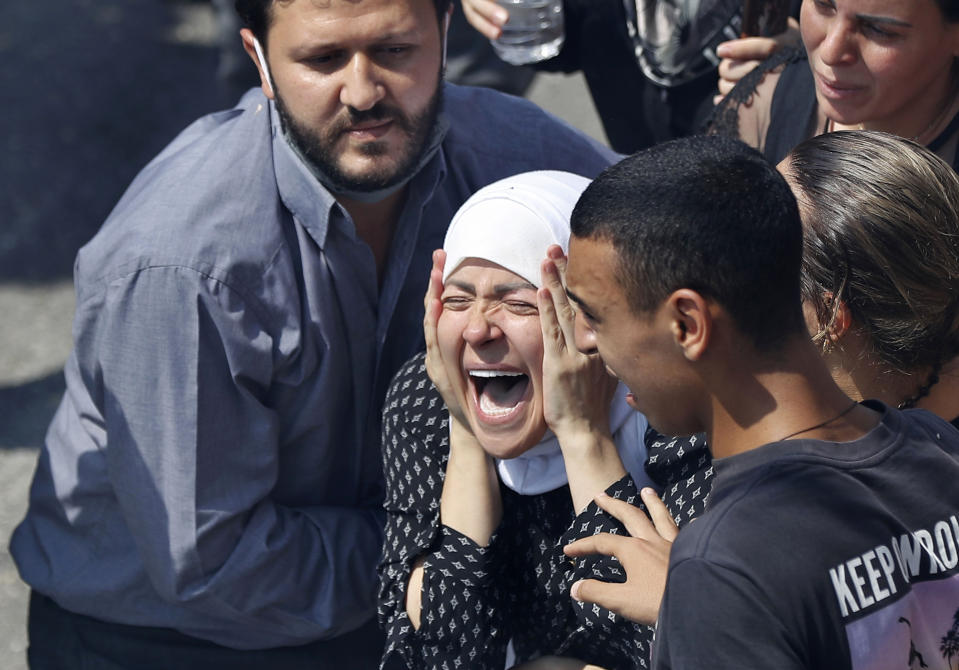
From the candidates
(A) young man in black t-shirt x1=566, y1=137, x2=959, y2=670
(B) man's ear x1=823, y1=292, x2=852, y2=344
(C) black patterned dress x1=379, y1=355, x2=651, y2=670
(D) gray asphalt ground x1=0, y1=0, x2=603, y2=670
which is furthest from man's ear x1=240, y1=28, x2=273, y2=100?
(D) gray asphalt ground x1=0, y1=0, x2=603, y2=670

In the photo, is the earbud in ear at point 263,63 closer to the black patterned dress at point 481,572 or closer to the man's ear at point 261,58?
the man's ear at point 261,58

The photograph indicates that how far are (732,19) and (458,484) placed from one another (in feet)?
5.20

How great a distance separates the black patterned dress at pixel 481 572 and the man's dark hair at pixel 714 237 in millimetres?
628

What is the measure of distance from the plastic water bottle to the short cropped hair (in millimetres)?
1624

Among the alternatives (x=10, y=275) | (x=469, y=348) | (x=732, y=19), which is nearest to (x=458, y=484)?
(x=469, y=348)

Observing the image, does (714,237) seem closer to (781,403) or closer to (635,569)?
(781,403)

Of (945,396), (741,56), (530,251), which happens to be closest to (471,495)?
(530,251)

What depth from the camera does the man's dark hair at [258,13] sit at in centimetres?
259

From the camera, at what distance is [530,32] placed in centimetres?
349

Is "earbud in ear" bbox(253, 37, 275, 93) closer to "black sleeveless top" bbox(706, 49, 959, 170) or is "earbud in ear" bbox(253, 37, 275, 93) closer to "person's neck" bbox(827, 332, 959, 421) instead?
"black sleeveless top" bbox(706, 49, 959, 170)

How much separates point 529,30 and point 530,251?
1.44 metres

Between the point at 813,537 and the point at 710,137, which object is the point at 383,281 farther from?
the point at 813,537

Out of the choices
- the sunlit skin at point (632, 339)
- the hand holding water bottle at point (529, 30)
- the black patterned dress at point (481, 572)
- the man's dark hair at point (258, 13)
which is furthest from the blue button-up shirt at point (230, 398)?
the sunlit skin at point (632, 339)

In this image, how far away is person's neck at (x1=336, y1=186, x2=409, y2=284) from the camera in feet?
9.02
